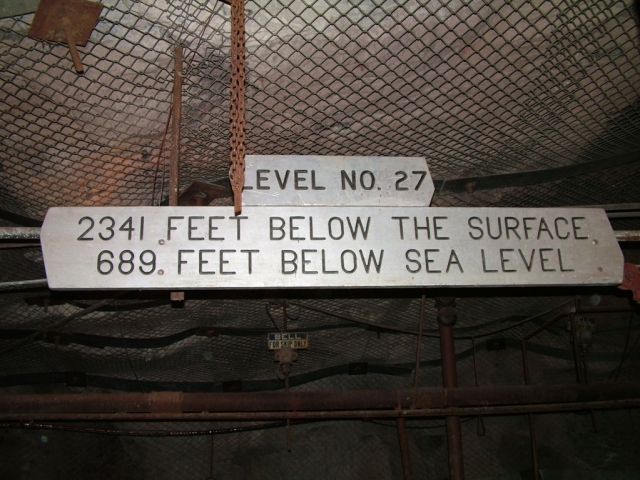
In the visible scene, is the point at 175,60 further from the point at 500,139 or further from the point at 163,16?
the point at 500,139

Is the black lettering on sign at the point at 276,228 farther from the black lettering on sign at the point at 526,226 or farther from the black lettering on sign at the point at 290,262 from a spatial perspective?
the black lettering on sign at the point at 526,226

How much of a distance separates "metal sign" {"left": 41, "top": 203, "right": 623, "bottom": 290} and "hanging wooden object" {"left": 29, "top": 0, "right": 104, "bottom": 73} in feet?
2.74

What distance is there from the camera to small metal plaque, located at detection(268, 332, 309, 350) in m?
4.59

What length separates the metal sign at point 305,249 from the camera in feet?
6.07

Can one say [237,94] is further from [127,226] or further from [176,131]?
[127,226]

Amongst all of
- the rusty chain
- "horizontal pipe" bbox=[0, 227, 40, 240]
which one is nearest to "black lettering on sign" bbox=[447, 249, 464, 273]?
the rusty chain

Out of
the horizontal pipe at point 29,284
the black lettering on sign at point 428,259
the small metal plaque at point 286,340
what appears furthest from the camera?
the small metal plaque at point 286,340

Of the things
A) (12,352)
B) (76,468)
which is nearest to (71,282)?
(12,352)

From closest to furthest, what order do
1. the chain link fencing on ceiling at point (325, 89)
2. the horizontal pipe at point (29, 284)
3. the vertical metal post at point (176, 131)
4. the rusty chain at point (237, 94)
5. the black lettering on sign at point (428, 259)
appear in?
1. the rusty chain at point (237, 94)
2. the black lettering on sign at point (428, 259)
3. the vertical metal post at point (176, 131)
4. the chain link fencing on ceiling at point (325, 89)
5. the horizontal pipe at point (29, 284)

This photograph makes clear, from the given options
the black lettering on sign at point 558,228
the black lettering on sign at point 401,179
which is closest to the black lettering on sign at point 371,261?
the black lettering on sign at point 401,179

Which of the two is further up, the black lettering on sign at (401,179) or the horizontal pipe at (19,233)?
the black lettering on sign at (401,179)

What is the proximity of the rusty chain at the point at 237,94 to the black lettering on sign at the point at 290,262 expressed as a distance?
0.27 m

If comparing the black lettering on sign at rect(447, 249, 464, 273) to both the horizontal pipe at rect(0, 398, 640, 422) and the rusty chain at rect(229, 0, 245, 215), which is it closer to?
the rusty chain at rect(229, 0, 245, 215)

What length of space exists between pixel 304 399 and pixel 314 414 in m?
0.13
